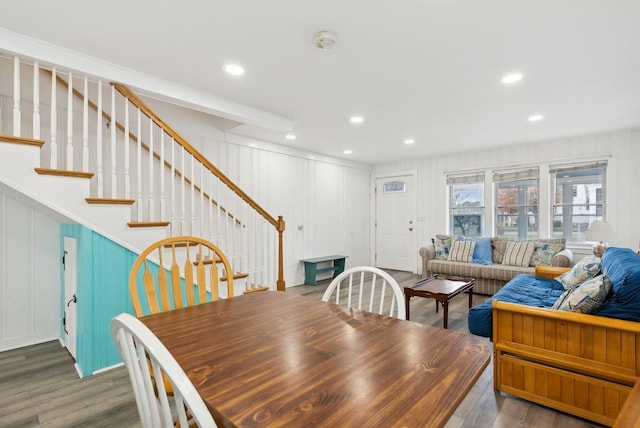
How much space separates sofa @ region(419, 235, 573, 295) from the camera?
14.4 feet

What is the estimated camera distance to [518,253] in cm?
464

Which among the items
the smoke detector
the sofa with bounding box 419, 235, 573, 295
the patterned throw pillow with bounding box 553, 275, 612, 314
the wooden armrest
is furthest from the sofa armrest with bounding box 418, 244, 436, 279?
the smoke detector

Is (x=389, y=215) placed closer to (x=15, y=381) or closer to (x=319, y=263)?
(x=319, y=263)

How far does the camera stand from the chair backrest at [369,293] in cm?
150

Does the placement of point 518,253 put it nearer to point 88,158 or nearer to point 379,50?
point 379,50

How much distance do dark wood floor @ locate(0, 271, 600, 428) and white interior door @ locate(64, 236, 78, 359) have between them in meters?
0.17

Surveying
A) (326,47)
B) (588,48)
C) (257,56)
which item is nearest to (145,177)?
(257,56)

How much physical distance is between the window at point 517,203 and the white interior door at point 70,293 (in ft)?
19.6

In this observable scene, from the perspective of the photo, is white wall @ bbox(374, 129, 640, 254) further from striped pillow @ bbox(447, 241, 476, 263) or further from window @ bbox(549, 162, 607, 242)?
striped pillow @ bbox(447, 241, 476, 263)

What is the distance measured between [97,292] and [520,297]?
3481 millimetres

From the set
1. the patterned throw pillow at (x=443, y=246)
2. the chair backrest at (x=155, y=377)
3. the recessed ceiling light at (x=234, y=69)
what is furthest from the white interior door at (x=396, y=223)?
the chair backrest at (x=155, y=377)

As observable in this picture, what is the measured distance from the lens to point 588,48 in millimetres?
2240

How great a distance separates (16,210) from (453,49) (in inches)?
156

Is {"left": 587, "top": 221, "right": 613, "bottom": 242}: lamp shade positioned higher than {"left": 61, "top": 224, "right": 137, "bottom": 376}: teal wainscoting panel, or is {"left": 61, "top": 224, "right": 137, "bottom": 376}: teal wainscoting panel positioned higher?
{"left": 587, "top": 221, "right": 613, "bottom": 242}: lamp shade
